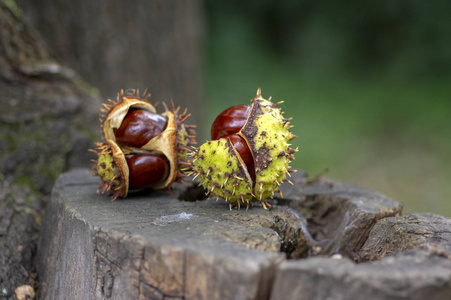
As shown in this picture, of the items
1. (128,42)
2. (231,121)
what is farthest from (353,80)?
(231,121)

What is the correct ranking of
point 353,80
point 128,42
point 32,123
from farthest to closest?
1. point 353,80
2. point 128,42
3. point 32,123

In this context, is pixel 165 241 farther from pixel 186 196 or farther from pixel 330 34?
pixel 330 34

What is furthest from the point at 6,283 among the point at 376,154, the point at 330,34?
the point at 330,34

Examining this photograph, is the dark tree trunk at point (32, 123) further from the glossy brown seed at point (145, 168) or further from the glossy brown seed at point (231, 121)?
the glossy brown seed at point (231, 121)

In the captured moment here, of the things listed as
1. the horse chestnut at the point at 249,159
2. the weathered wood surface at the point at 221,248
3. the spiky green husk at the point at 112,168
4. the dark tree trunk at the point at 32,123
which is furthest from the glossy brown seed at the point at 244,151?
the dark tree trunk at the point at 32,123

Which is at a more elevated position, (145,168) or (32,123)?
(32,123)

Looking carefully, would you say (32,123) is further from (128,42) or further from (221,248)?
(221,248)

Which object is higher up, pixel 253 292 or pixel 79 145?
pixel 79 145
